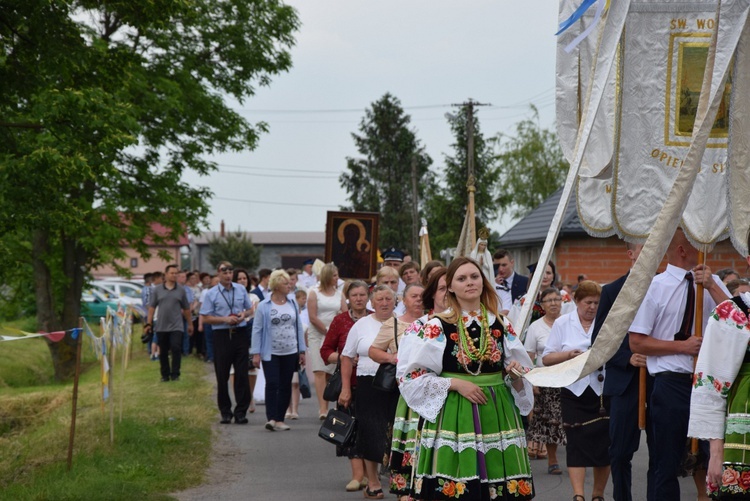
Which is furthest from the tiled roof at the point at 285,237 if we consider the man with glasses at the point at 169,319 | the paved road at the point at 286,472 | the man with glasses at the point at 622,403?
the man with glasses at the point at 622,403

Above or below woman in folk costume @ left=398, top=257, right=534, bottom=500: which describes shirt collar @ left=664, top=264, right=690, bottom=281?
above

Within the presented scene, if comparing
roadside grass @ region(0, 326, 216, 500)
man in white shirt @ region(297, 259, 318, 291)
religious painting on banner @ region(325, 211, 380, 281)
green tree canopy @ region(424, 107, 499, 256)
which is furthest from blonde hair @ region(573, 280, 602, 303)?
green tree canopy @ region(424, 107, 499, 256)

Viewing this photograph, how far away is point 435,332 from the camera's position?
6852mm

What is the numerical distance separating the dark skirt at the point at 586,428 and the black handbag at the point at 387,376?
50.0 inches

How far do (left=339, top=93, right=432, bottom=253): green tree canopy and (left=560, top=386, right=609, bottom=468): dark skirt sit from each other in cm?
5766

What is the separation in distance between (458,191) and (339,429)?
3171 cm

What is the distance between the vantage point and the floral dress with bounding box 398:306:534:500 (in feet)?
21.9

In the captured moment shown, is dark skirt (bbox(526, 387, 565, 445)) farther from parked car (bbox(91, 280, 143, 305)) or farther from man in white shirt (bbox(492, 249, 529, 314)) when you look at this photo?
parked car (bbox(91, 280, 143, 305))

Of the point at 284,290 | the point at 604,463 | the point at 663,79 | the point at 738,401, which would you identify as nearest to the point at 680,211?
the point at 738,401

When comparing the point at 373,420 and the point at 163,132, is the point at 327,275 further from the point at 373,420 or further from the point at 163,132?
the point at 163,132

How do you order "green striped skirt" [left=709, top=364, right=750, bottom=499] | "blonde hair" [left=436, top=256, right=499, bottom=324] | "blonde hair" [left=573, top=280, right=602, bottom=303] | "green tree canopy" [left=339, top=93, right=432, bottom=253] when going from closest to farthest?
"green striped skirt" [left=709, top=364, right=750, bottom=499], "blonde hair" [left=436, top=256, right=499, bottom=324], "blonde hair" [left=573, top=280, right=602, bottom=303], "green tree canopy" [left=339, top=93, right=432, bottom=253]

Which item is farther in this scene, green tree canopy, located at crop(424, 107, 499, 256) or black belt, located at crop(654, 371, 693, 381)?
green tree canopy, located at crop(424, 107, 499, 256)

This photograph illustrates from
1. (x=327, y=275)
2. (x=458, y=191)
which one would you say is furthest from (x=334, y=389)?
(x=458, y=191)

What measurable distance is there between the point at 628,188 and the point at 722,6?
138 cm
